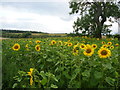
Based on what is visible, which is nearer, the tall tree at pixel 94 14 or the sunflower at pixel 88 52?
the sunflower at pixel 88 52

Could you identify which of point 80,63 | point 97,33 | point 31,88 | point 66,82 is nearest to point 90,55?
point 80,63

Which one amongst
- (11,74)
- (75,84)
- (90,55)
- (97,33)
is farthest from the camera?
(97,33)

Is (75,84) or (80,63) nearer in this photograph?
(75,84)

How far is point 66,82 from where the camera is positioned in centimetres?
259

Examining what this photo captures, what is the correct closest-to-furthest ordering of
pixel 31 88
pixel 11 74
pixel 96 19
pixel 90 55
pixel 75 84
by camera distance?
pixel 31 88, pixel 75 84, pixel 90 55, pixel 11 74, pixel 96 19

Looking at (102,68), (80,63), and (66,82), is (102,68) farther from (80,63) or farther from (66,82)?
(66,82)

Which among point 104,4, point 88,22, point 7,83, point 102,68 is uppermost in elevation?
point 104,4

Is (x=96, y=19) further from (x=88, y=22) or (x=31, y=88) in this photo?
(x=31, y=88)

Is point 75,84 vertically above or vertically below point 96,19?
below

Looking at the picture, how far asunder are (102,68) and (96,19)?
581 inches

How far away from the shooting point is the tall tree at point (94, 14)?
52.8 feet

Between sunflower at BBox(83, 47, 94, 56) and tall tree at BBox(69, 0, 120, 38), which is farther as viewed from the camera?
tall tree at BBox(69, 0, 120, 38)

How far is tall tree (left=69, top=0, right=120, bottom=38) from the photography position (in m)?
16.1

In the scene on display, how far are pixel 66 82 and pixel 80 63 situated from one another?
30 cm
